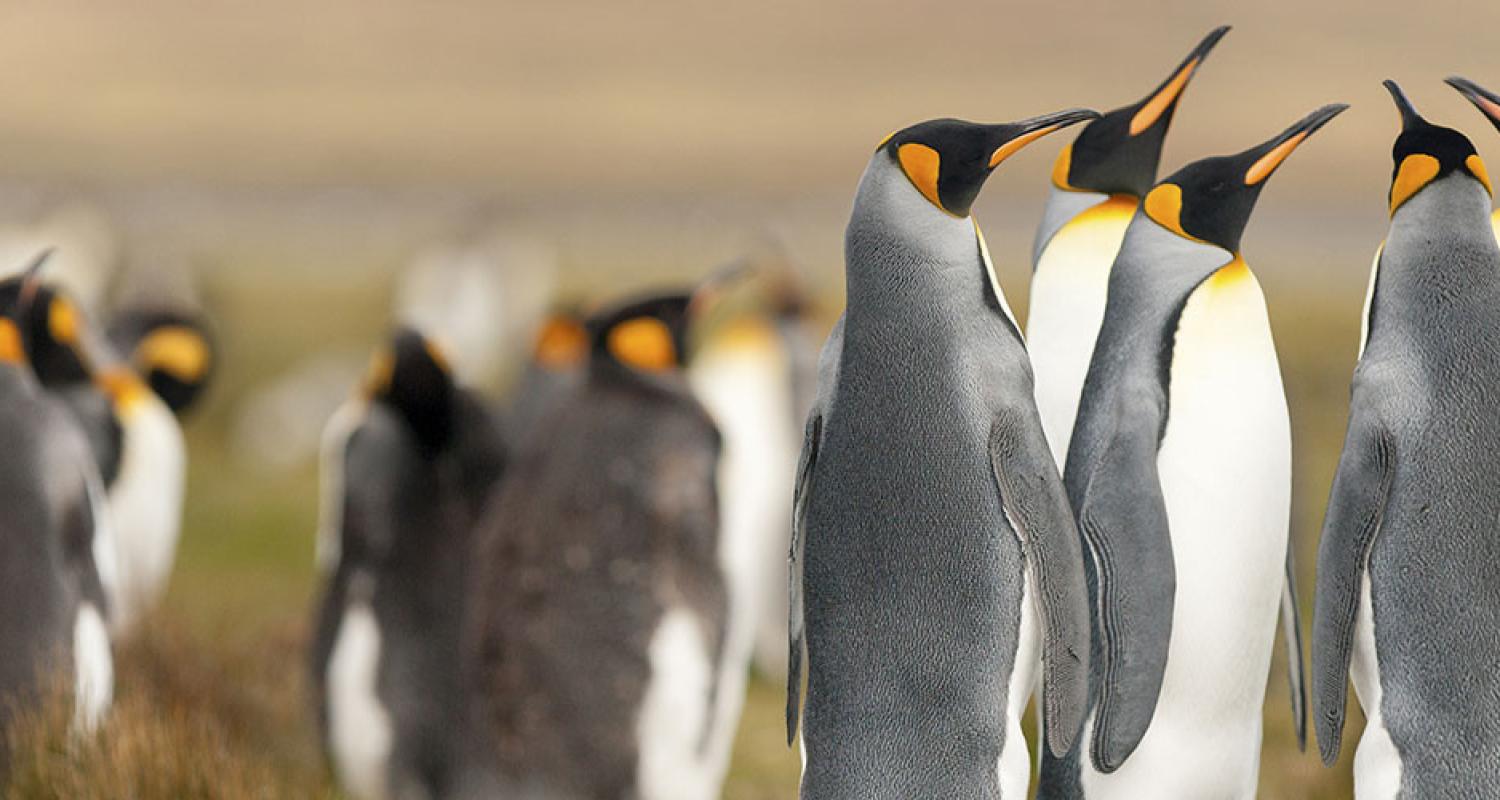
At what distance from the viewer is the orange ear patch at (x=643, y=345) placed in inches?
203

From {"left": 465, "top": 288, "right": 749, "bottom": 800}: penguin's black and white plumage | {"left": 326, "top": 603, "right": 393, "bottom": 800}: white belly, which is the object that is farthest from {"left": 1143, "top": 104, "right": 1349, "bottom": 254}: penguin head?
{"left": 326, "top": 603, "right": 393, "bottom": 800}: white belly

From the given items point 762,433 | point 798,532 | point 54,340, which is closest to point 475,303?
point 762,433

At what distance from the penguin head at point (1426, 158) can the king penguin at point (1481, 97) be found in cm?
6

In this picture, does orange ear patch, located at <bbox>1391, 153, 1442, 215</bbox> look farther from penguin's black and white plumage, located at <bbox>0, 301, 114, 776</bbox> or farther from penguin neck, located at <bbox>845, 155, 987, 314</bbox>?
penguin's black and white plumage, located at <bbox>0, 301, 114, 776</bbox>

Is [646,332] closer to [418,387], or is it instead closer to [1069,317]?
[418,387]

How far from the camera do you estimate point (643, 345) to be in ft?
17.0

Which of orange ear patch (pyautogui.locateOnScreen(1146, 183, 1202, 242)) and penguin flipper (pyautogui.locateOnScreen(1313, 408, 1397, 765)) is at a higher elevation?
orange ear patch (pyautogui.locateOnScreen(1146, 183, 1202, 242))

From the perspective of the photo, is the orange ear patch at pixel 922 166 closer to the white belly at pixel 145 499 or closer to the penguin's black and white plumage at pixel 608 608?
the penguin's black and white plumage at pixel 608 608

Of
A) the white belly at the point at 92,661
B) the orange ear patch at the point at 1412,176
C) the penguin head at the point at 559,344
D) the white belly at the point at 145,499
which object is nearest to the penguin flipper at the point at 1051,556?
the orange ear patch at the point at 1412,176

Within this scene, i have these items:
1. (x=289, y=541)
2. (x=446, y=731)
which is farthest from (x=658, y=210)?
(x=446, y=731)

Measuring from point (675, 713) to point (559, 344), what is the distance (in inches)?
169

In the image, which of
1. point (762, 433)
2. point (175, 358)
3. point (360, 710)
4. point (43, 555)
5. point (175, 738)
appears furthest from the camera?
point (175, 358)

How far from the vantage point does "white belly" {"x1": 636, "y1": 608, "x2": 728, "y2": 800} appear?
482 cm

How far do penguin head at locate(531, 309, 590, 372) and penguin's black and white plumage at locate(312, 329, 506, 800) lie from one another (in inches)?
128
